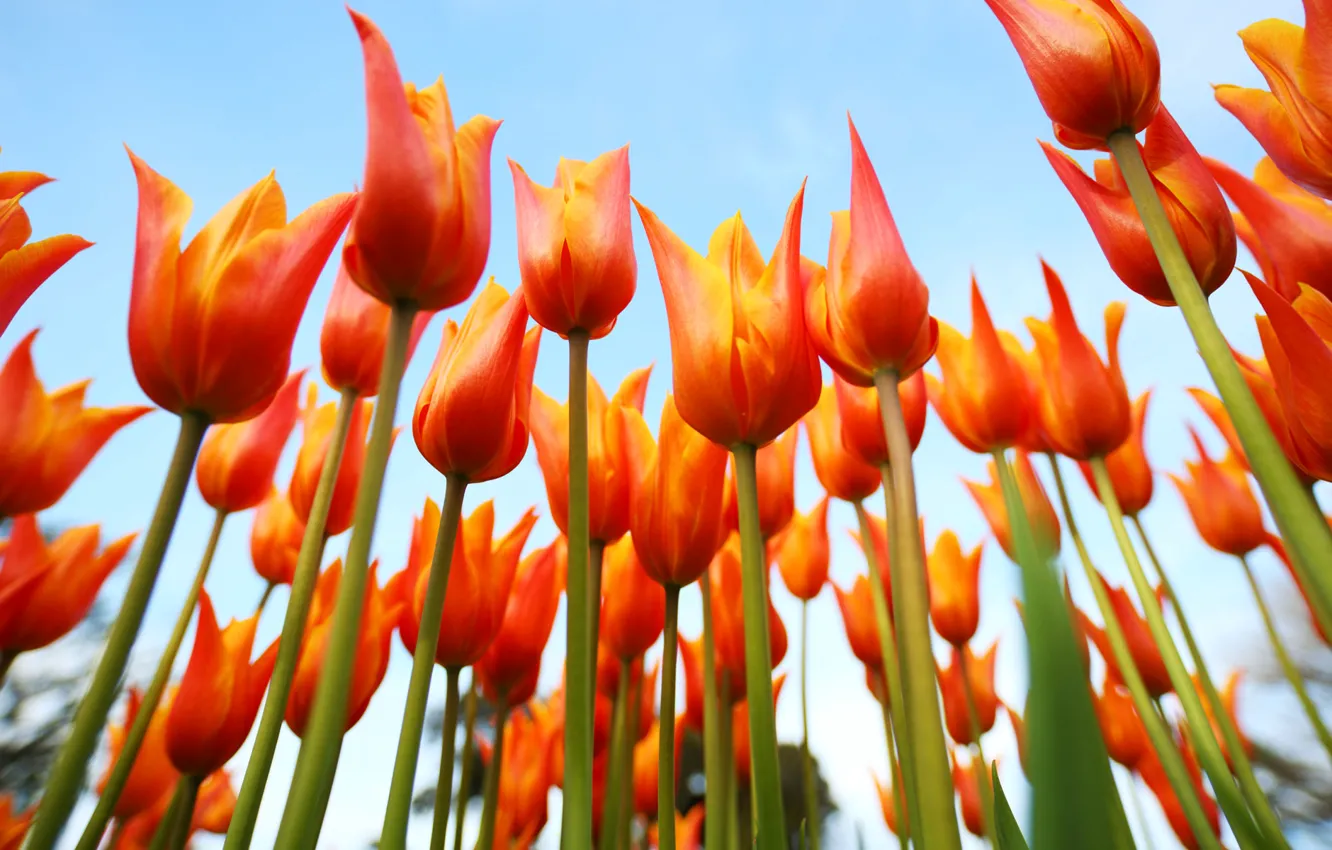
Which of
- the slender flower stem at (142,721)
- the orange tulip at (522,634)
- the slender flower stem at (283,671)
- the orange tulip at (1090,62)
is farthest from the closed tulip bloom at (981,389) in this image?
the slender flower stem at (142,721)

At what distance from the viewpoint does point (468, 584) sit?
2.92ft

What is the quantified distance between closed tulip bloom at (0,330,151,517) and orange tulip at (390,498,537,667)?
0.35 metres

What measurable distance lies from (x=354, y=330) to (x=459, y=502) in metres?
0.28

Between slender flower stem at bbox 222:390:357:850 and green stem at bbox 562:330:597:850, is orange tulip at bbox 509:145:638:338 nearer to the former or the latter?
green stem at bbox 562:330:597:850

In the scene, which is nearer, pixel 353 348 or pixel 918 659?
pixel 918 659

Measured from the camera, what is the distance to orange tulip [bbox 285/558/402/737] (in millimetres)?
880

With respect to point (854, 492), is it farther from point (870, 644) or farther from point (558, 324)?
point (558, 324)

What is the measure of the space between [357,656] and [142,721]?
0.20 m

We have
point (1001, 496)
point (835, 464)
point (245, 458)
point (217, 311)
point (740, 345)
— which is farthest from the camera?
point (1001, 496)

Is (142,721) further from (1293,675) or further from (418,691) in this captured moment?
(1293,675)

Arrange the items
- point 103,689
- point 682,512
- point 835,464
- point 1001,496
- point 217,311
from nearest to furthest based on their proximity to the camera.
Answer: point 103,689 → point 217,311 → point 682,512 → point 835,464 → point 1001,496

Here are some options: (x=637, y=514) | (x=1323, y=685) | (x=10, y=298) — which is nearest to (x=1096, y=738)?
(x=637, y=514)

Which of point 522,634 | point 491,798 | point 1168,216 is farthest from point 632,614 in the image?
point 1168,216

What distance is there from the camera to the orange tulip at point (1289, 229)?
2.72 feet
